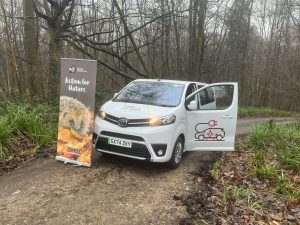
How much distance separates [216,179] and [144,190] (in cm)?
166

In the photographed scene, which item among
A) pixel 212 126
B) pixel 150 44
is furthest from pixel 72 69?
pixel 150 44

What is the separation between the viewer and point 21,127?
830 cm

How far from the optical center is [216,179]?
6969 mm

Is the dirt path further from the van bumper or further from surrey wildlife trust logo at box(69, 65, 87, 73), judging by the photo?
surrey wildlife trust logo at box(69, 65, 87, 73)

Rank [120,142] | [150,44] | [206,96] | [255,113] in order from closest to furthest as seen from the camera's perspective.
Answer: [120,142], [206,96], [150,44], [255,113]

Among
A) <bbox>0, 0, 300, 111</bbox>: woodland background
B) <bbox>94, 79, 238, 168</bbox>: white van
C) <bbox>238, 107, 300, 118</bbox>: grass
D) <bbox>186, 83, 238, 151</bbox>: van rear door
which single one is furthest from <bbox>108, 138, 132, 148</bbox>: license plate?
<bbox>238, 107, 300, 118</bbox>: grass

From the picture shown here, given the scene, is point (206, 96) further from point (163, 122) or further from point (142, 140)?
point (142, 140)

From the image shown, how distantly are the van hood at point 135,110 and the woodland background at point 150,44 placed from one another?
4.33 meters

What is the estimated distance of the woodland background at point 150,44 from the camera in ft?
41.6

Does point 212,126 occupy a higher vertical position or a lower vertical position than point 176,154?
higher

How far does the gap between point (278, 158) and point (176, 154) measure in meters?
2.47

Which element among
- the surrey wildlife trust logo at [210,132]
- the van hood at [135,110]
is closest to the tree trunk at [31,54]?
the van hood at [135,110]

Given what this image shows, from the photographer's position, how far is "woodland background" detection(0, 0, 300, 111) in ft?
41.6

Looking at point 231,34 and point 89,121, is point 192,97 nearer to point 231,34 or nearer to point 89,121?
point 89,121
